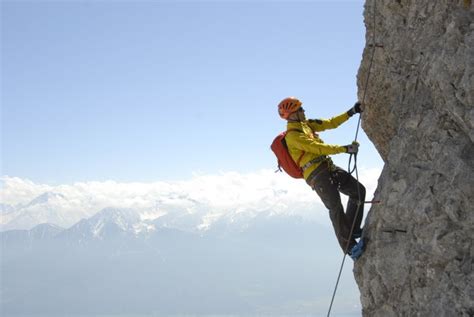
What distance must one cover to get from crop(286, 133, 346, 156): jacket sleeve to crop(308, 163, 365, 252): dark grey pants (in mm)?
698

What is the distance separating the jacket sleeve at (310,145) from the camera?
30.8 feet

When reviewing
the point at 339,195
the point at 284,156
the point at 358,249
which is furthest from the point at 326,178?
the point at 358,249

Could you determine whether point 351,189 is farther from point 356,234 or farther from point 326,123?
point 326,123

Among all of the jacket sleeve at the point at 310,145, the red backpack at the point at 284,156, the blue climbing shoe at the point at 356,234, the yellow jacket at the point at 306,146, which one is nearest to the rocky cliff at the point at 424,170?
the blue climbing shoe at the point at 356,234

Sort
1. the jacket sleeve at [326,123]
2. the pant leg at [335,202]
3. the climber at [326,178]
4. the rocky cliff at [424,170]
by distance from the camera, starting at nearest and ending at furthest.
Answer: the rocky cliff at [424,170] → the climber at [326,178] → the pant leg at [335,202] → the jacket sleeve at [326,123]

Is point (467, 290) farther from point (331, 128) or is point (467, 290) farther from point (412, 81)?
point (331, 128)

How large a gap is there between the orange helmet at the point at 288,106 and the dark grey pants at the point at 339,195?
1380mm

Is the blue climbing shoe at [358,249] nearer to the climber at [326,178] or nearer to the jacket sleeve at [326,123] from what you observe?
the climber at [326,178]

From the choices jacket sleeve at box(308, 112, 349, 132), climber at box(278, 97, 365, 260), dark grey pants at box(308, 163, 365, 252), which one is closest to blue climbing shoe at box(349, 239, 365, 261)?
climber at box(278, 97, 365, 260)

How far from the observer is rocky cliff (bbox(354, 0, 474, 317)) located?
7.39 meters

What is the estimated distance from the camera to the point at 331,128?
11.3m

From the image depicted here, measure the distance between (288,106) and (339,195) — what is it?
7.47 feet

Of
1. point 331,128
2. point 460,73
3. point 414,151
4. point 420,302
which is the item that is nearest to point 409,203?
point 414,151

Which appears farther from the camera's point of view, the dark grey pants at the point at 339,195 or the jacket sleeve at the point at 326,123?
the jacket sleeve at the point at 326,123
